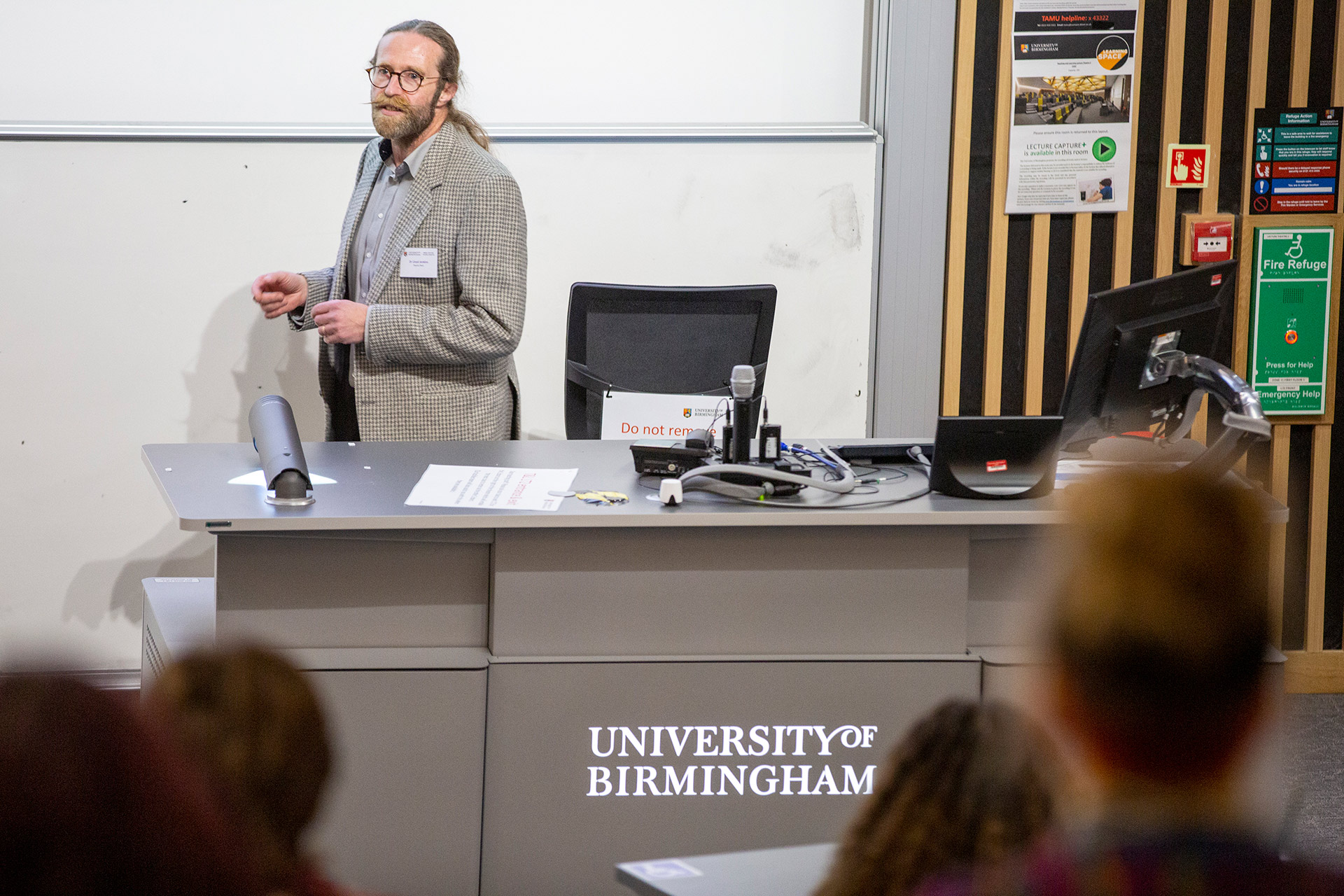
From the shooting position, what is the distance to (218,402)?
378 centimetres

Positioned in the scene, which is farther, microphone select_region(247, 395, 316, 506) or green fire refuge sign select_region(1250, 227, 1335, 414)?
green fire refuge sign select_region(1250, 227, 1335, 414)

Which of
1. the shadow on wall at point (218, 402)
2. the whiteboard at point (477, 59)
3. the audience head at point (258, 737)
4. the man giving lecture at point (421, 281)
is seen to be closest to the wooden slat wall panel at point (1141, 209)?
the whiteboard at point (477, 59)

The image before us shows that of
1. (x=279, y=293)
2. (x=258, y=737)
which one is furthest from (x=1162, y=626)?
(x=279, y=293)

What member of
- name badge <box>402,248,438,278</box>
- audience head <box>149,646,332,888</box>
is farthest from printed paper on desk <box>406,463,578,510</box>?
audience head <box>149,646,332,888</box>

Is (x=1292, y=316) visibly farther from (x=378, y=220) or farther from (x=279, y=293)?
(x=279, y=293)

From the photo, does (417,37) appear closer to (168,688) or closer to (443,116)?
(443,116)

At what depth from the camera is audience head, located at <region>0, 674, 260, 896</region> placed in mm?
534

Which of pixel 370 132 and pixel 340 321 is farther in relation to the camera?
pixel 370 132

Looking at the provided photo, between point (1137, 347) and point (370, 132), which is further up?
point (370, 132)

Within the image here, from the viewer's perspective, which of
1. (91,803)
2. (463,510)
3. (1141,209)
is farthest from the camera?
(1141,209)

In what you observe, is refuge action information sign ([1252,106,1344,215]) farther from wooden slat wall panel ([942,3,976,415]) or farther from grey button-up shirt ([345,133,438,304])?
grey button-up shirt ([345,133,438,304])

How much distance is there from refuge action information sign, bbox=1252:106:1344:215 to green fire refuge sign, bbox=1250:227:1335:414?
0.07 meters

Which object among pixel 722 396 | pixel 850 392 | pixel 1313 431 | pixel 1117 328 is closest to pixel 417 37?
pixel 722 396

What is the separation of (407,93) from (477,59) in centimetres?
65
